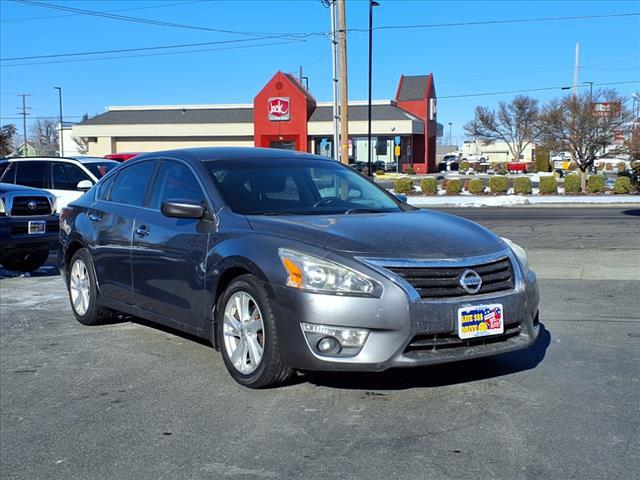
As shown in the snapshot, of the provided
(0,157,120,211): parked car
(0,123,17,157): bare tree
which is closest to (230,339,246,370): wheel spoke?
(0,157,120,211): parked car

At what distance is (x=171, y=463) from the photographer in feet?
12.6

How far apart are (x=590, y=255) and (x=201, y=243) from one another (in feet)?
26.7

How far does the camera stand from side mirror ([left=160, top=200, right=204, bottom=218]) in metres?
5.30

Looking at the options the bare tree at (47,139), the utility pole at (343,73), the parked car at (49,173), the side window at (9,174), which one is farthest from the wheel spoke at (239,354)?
the bare tree at (47,139)

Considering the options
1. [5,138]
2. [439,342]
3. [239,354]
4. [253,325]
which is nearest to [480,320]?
[439,342]

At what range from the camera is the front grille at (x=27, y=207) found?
391 inches

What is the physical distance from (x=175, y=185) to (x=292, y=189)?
970mm

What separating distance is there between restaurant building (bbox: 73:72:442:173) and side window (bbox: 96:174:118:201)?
47.7m

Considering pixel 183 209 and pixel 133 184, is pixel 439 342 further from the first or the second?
pixel 133 184

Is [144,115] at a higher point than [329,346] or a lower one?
higher

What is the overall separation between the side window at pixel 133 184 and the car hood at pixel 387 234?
1.61m

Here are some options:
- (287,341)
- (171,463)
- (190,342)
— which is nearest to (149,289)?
(190,342)

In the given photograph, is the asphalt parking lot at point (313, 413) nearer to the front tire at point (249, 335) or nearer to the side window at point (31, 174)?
the front tire at point (249, 335)

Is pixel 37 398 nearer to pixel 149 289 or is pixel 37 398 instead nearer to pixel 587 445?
pixel 149 289
